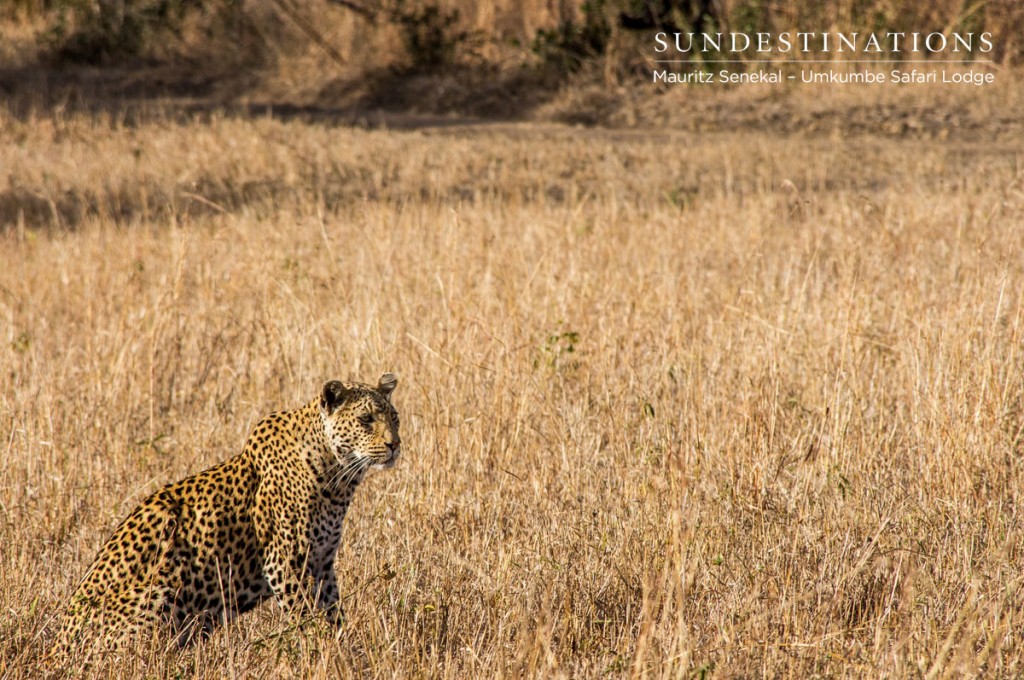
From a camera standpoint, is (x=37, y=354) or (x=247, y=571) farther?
(x=37, y=354)

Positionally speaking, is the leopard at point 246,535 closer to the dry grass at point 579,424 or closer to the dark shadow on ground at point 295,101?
the dry grass at point 579,424

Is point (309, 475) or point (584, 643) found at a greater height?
point (309, 475)

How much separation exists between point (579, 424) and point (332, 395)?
1.82m

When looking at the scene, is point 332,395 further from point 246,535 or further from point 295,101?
point 295,101

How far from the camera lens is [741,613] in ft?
11.1

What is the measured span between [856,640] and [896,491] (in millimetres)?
1281

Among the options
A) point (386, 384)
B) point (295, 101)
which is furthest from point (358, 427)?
point (295, 101)

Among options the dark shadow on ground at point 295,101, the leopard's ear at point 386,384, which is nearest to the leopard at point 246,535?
the leopard's ear at point 386,384

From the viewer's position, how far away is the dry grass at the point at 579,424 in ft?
11.2

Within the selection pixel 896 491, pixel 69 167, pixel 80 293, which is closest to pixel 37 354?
pixel 80 293

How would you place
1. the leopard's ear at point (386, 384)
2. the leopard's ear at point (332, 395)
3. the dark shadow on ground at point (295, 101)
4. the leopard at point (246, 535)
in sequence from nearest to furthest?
the leopard at point (246, 535) < the leopard's ear at point (332, 395) < the leopard's ear at point (386, 384) < the dark shadow on ground at point (295, 101)

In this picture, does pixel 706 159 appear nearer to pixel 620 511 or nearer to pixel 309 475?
pixel 620 511

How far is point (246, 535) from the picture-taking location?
137 inches

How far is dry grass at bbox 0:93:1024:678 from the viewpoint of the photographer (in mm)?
3406
